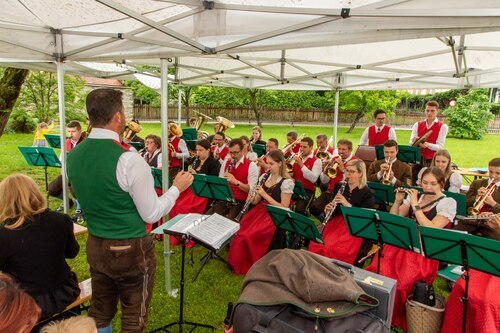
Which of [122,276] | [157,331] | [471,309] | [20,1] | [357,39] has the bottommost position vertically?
[157,331]

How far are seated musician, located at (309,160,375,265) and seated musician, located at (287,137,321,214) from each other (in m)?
1.37

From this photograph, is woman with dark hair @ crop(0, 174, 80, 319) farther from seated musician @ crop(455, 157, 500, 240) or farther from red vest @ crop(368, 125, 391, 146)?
red vest @ crop(368, 125, 391, 146)

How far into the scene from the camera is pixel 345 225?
514 centimetres

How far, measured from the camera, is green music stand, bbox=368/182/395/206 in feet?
18.3

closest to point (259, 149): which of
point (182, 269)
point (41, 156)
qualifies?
point (41, 156)

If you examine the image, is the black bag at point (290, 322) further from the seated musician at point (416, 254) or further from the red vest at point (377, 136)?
the red vest at point (377, 136)

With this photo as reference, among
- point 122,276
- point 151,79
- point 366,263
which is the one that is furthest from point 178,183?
point 151,79

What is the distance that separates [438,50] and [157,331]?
6721 mm

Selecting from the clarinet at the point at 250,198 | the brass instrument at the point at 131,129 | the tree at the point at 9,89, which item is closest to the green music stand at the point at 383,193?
the clarinet at the point at 250,198

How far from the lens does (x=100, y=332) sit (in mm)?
2832

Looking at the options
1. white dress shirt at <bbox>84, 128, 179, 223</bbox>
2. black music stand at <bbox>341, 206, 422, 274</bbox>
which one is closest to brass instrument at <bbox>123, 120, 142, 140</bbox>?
black music stand at <bbox>341, 206, 422, 274</bbox>

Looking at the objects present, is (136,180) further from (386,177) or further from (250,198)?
(386,177)

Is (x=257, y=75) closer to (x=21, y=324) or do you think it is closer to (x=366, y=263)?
(x=366, y=263)

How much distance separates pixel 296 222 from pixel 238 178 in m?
2.17
